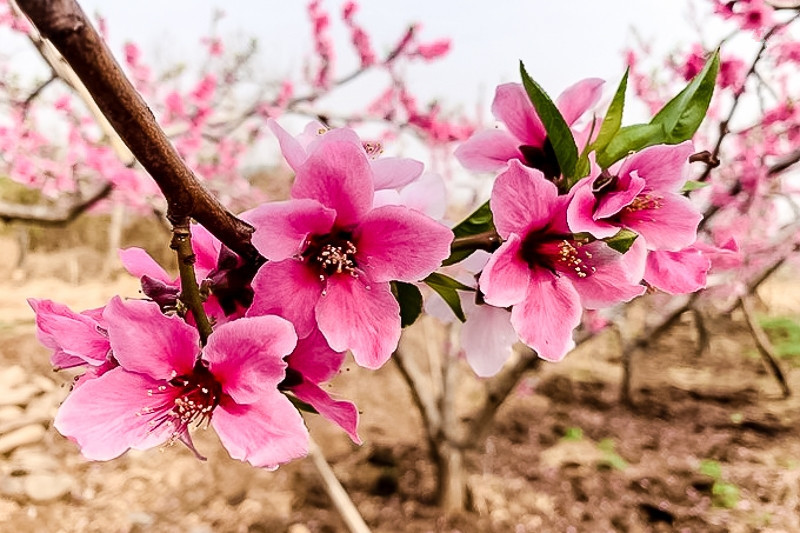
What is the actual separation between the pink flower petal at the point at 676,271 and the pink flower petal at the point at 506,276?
109 millimetres

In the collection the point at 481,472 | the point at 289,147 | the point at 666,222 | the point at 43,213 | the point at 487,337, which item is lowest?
the point at 481,472

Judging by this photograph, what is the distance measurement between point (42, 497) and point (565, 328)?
3.91 m

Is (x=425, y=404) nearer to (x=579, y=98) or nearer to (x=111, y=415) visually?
(x=579, y=98)

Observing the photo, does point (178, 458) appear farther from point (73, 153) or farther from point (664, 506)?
point (664, 506)

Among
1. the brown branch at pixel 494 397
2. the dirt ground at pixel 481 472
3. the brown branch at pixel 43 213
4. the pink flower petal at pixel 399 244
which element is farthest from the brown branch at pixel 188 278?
the dirt ground at pixel 481 472

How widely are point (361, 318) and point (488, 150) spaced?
24 centimetres

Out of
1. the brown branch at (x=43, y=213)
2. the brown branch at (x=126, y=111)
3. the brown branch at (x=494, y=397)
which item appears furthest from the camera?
the brown branch at (x=494, y=397)

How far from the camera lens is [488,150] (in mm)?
591

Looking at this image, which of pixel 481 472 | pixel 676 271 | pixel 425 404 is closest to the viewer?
pixel 676 271

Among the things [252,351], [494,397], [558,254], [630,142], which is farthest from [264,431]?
[494,397]

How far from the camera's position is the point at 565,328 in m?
0.47

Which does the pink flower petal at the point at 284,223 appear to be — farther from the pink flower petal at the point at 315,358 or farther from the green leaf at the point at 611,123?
Answer: the green leaf at the point at 611,123

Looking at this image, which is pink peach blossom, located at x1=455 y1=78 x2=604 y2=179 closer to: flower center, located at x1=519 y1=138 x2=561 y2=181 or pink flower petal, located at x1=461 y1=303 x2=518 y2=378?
flower center, located at x1=519 y1=138 x2=561 y2=181

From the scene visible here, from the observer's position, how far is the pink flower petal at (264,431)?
0.40 m
